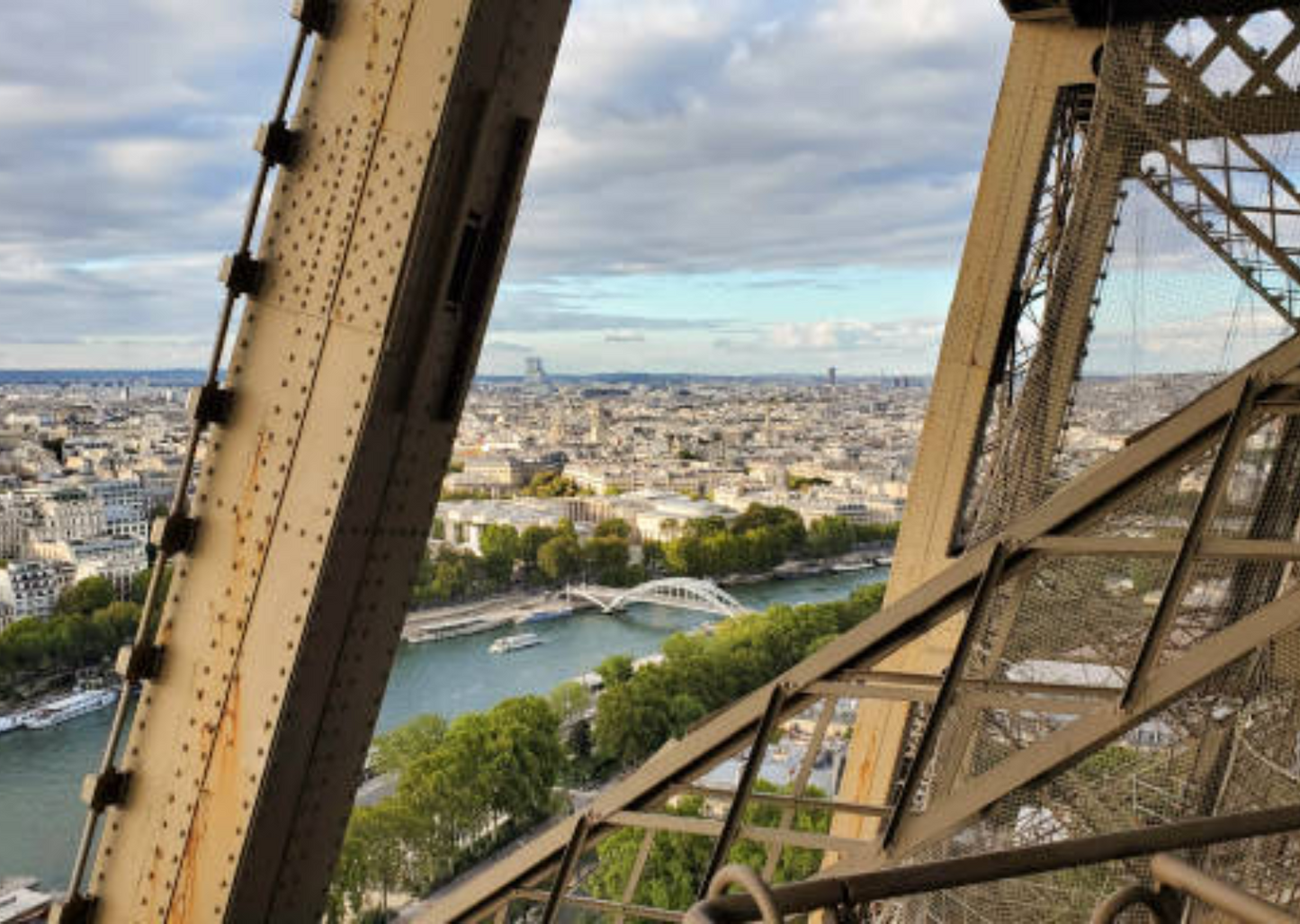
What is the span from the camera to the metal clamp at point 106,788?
81.8 inches

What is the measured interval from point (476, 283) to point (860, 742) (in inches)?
153

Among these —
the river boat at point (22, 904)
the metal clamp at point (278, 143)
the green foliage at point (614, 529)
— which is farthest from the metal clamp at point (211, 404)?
the green foliage at point (614, 529)

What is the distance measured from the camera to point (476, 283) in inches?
80.2

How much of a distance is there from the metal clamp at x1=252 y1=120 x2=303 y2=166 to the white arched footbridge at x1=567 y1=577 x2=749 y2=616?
33049 mm

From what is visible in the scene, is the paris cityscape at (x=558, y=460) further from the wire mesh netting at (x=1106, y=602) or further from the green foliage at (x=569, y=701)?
the green foliage at (x=569, y=701)

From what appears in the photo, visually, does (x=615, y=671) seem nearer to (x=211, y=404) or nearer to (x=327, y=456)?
(x=211, y=404)

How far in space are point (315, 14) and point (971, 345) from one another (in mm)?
3725

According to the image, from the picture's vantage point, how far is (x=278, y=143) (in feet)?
6.68

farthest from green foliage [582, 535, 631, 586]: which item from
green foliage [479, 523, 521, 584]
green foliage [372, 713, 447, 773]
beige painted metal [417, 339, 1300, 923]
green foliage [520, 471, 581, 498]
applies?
beige painted metal [417, 339, 1300, 923]

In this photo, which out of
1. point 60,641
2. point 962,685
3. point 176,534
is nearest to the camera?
point 176,534

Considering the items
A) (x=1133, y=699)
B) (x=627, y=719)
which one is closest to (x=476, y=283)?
(x=1133, y=699)

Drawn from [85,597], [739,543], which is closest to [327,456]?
[85,597]

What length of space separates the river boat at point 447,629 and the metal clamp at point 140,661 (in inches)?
1188

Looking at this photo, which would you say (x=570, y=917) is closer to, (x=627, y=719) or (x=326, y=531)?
(x=627, y=719)
